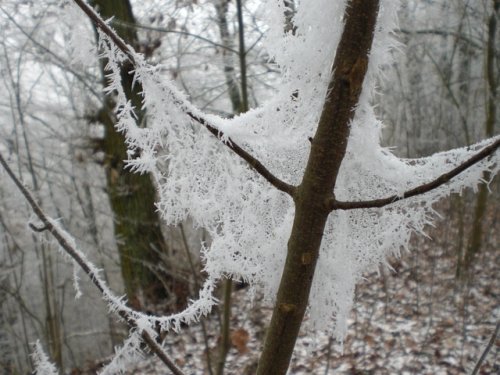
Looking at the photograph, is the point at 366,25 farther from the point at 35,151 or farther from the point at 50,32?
the point at 35,151

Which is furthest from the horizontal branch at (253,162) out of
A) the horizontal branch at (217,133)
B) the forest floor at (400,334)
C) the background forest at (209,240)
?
the forest floor at (400,334)

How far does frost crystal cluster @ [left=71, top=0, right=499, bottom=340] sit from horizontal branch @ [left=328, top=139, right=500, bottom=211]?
0.04 m

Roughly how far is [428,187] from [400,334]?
4179 mm

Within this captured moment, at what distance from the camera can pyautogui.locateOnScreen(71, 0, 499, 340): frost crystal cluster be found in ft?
2.39

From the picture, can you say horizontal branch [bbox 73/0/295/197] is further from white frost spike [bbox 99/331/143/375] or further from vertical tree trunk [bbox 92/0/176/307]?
vertical tree trunk [bbox 92/0/176/307]

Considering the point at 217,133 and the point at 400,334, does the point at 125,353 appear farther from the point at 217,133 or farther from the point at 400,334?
the point at 400,334

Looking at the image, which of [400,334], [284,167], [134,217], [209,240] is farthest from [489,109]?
Result: [284,167]

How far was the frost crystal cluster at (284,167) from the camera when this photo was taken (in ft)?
2.39

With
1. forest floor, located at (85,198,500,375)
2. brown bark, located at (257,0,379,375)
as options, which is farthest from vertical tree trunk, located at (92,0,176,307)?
brown bark, located at (257,0,379,375)

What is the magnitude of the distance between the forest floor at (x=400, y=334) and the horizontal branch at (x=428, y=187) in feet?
8.70

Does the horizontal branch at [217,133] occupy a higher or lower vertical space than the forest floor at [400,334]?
higher

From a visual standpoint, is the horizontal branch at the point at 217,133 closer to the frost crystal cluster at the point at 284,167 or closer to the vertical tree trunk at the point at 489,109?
the frost crystal cluster at the point at 284,167

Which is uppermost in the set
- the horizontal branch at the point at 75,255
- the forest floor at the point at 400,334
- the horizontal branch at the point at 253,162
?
the horizontal branch at the point at 253,162

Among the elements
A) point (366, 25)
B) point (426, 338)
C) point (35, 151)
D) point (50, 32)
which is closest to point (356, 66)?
point (366, 25)
